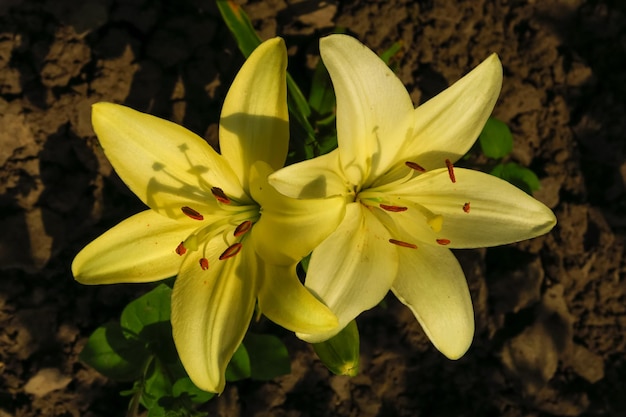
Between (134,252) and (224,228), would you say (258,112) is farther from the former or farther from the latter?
(134,252)

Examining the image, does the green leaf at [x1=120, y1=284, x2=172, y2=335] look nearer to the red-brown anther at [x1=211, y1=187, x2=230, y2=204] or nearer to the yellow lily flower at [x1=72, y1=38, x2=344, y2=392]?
the yellow lily flower at [x1=72, y1=38, x2=344, y2=392]

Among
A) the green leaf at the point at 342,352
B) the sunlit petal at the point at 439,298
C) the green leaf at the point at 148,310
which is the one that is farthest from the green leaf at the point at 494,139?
the green leaf at the point at 148,310

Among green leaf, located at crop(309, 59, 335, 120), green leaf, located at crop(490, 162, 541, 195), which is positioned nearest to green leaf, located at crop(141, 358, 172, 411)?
green leaf, located at crop(309, 59, 335, 120)

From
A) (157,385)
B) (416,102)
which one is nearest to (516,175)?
(416,102)

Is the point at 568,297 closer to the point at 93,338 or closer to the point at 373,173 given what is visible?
the point at 373,173

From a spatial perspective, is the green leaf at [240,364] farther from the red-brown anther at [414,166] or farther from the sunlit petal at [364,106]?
the red-brown anther at [414,166]

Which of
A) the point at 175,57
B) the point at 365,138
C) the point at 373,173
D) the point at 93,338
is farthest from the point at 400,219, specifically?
the point at 175,57
